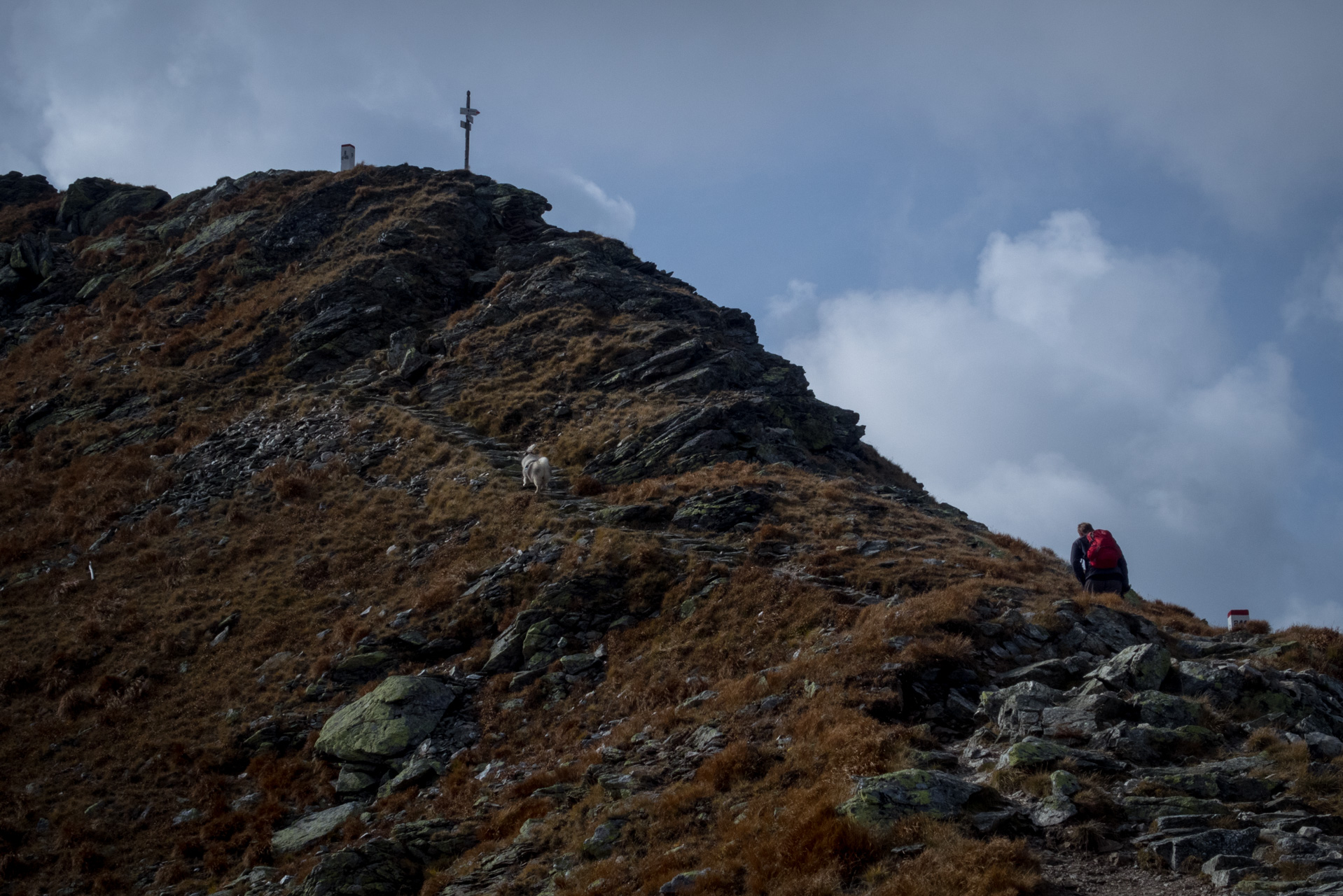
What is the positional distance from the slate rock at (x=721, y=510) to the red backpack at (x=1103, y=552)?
8104 millimetres

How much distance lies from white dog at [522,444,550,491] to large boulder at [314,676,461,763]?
9157 millimetres

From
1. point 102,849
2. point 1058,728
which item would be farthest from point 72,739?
point 1058,728

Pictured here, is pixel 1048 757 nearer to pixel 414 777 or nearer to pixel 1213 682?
pixel 1213 682

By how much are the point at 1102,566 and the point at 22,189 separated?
79.7m

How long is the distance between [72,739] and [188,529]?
1023 centimetres

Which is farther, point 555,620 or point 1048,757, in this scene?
point 555,620

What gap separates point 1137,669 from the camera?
1293 centimetres

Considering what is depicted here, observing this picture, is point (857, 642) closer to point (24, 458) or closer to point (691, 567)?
point (691, 567)

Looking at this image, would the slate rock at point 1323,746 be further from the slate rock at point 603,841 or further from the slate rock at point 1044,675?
the slate rock at point 603,841

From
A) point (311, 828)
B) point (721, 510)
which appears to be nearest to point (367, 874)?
point (311, 828)

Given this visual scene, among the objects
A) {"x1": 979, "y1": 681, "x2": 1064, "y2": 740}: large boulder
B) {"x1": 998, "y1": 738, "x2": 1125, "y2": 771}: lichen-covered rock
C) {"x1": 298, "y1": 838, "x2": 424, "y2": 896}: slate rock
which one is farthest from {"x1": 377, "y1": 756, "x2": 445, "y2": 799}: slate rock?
{"x1": 998, "y1": 738, "x2": 1125, "y2": 771}: lichen-covered rock

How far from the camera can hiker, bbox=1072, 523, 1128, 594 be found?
17797 mm

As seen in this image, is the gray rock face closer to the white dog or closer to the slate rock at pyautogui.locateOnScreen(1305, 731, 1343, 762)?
the white dog

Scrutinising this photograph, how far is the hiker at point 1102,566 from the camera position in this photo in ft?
58.4
